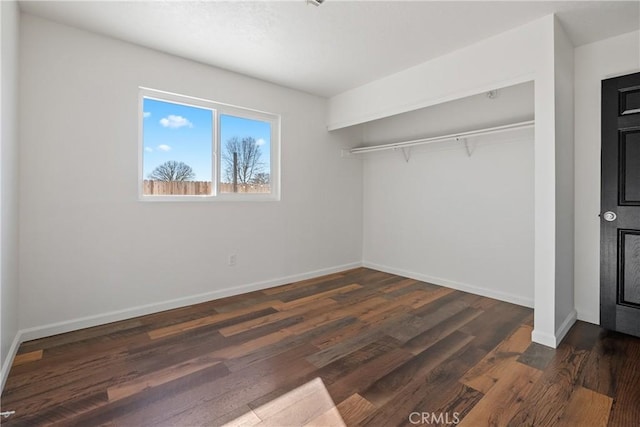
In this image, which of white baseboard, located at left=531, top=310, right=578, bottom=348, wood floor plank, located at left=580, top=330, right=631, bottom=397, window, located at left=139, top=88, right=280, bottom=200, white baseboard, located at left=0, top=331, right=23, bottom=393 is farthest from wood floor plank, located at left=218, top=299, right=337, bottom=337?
wood floor plank, located at left=580, top=330, right=631, bottom=397

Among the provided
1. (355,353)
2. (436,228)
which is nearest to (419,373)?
(355,353)

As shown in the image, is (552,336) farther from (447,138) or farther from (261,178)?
(261,178)

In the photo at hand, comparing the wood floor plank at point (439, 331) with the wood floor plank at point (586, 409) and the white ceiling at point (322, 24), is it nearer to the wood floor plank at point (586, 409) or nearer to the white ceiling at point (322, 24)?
the wood floor plank at point (586, 409)

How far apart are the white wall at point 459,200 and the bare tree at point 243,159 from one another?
73.4 inches

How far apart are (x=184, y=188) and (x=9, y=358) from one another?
6.01 ft

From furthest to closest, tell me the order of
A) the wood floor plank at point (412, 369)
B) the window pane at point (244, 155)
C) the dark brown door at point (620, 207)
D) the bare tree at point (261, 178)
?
the bare tree at point (261, 178) < the window pane at point (244, 155) < the dark brown door at point (620, 207) < the wood floor plank at point (412, 369)

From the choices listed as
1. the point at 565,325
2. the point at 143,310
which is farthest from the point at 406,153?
the point at 143,310

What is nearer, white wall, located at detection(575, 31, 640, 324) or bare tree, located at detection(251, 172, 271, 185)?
white wall, located at detection(575, 31, 640, 324)

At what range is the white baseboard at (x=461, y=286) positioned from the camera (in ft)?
10.6

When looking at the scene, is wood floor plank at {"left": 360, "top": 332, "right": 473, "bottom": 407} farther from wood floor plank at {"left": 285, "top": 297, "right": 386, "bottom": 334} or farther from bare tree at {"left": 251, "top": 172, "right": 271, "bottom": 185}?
bare tree at {"left": 251, "top": 172, "right": 271, "bottom": 185}

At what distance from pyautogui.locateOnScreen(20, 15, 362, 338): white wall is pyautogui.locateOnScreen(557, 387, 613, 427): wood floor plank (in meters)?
2.97

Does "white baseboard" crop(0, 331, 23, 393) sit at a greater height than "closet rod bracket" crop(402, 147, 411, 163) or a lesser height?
lesser

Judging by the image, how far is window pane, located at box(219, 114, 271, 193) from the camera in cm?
355

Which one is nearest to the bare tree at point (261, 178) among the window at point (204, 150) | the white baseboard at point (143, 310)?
the window at point (204, 150)
